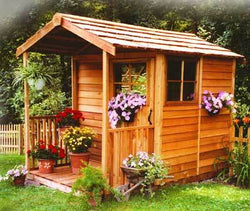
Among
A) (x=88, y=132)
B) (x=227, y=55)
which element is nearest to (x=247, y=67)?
(x=227, y=55)

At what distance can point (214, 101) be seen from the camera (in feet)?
22.7

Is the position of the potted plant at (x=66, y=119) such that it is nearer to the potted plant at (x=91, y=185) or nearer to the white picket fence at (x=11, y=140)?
the potted plant at (x=91, y=185)

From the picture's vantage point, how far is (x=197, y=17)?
12.4m

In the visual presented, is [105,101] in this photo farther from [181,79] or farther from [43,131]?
[43,131]

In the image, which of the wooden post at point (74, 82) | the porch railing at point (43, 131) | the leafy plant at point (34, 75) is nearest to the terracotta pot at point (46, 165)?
the porch railing at point (43, 131)

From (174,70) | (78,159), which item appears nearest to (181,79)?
(174,70)

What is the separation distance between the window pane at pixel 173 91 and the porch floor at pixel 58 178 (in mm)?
2317

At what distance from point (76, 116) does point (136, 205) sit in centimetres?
269

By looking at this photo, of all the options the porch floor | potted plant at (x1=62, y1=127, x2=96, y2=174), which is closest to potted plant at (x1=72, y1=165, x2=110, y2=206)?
the porch floor

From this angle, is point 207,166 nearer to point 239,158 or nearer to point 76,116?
point 239,158

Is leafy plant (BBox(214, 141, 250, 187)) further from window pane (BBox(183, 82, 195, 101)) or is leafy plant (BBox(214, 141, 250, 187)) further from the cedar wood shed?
window pane (BBox(183, 82, 195, 101))

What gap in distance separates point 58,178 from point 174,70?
307 cm

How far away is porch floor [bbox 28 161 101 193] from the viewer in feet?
19.9

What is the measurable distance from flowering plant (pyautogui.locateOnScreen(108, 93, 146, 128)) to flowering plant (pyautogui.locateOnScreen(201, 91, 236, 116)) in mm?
1448
